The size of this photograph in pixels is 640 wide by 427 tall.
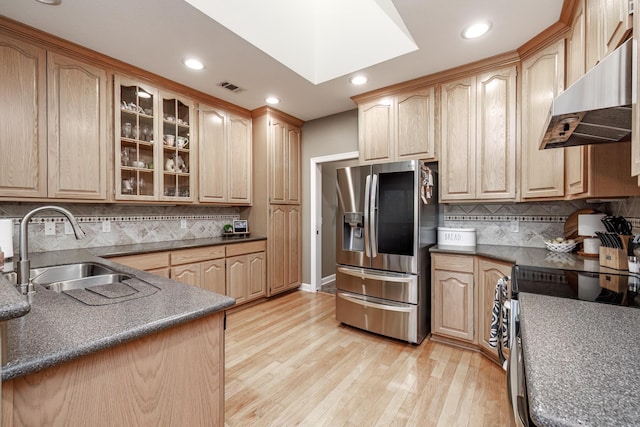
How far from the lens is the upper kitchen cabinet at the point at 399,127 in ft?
9.23

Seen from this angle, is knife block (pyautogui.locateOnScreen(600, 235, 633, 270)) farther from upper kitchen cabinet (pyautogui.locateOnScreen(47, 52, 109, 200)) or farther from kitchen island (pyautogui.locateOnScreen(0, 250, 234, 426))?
upper kitchen cabinet (pyautogui.locateOnScreen(47, 52, 109, 200))

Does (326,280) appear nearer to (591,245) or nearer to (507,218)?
(507,218)

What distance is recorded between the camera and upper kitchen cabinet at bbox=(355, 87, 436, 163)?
2.81m

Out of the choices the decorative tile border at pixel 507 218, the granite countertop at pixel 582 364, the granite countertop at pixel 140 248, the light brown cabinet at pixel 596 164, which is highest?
the light brown cabinet at pixel 596 164

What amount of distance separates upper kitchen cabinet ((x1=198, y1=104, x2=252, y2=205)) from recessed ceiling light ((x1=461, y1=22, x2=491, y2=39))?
102 inches

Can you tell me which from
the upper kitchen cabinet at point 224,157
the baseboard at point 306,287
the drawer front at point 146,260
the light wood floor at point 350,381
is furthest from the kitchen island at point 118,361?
the baseboard at point 306,287

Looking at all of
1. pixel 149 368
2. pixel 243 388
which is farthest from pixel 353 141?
pixel 149 368

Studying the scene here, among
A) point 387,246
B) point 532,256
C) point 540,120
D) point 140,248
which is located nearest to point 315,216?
point 387,246

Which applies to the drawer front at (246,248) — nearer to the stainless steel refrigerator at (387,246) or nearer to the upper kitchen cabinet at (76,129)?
the stainless steel refrigerator at (387,246)

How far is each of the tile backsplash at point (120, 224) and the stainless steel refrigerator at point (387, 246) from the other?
178 centimetres

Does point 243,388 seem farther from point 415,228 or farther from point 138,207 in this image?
point 138,207

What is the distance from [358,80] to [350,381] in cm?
266

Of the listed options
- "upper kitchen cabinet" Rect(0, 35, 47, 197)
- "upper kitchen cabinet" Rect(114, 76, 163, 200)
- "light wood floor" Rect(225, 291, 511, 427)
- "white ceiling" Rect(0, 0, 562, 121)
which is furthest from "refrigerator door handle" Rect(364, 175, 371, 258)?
"upper kitchen cabinet" Rect(0, 35, 47, 197)

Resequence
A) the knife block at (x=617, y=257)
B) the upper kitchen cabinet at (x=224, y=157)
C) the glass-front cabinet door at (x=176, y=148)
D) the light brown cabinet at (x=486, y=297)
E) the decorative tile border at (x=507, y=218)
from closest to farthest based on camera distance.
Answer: the knife block at (x=617, y=257) → the light brown cabinet at (x=486, y=297) → the decorative tile border at (x=507, y=218) → the glass-front cabinet door at (x=176, y=148) → the upper kitchen cabinet at (x=224, y=157)
